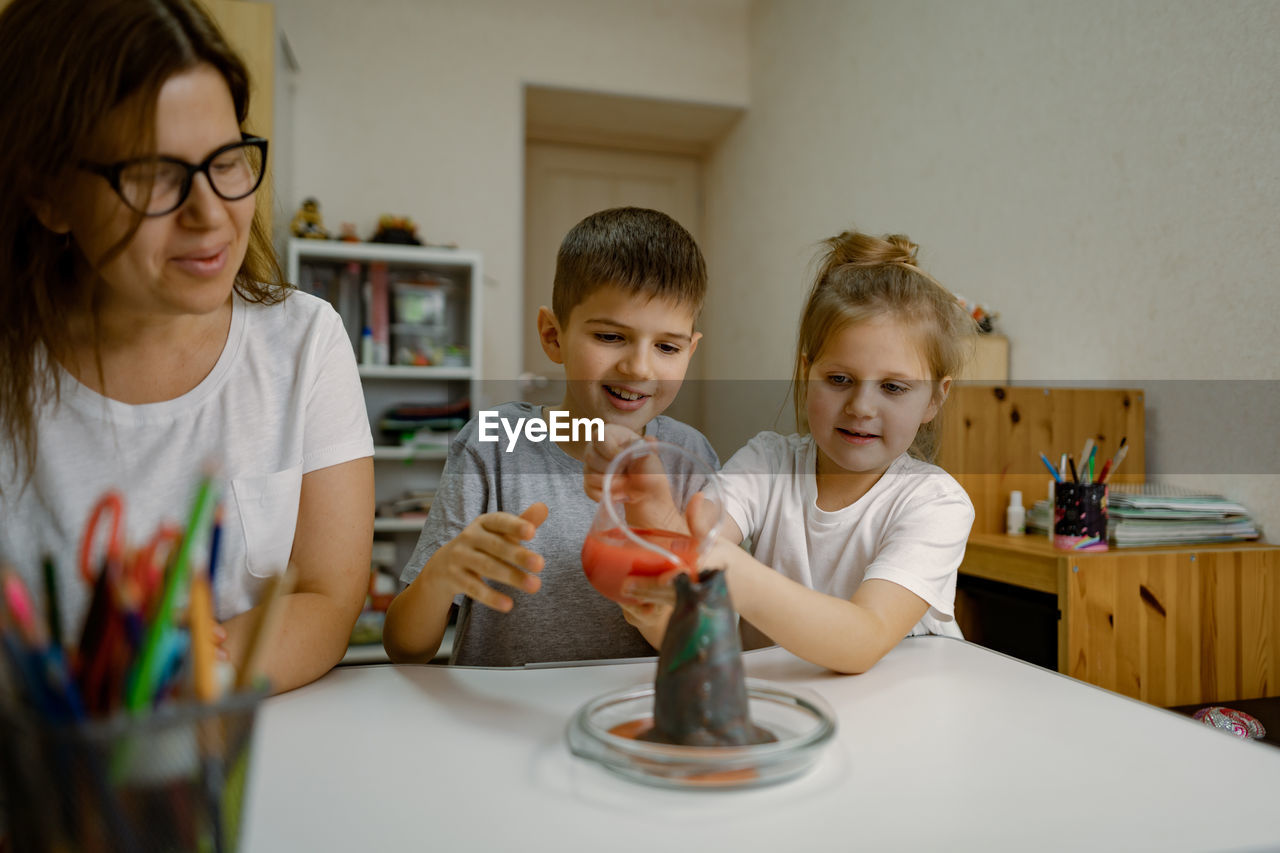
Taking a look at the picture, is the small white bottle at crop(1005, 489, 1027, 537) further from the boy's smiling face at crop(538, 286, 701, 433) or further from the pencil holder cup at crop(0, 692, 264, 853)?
the pencil holder cup at crop(0, 692, 264, 853)

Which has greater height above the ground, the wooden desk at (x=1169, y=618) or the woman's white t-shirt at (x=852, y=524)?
the woman's white t-shirt at (x=852, y=524)

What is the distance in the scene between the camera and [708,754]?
48cm

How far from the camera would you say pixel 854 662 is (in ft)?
2.42

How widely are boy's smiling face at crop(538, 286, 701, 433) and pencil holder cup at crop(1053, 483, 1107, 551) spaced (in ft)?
3.20

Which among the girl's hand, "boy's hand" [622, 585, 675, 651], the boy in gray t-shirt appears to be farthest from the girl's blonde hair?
the girl's hand

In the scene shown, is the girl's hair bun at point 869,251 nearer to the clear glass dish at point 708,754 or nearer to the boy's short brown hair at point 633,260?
the boy's short brown hair at point 633,260

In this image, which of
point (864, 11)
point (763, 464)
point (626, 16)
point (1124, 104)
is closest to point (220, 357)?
point (763, 464)

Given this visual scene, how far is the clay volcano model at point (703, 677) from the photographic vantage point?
0.52 meters

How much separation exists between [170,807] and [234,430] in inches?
21.8

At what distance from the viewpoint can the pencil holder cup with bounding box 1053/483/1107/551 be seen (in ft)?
5.13

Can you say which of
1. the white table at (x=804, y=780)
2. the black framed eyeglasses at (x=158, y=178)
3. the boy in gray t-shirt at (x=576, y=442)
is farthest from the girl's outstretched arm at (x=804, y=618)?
the black framed eyeglasses at (x=158, y=178)

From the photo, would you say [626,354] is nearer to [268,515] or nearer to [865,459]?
[865,459]

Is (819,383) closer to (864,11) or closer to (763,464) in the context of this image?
(763,464)

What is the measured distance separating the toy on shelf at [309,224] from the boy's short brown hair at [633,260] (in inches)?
89.2
